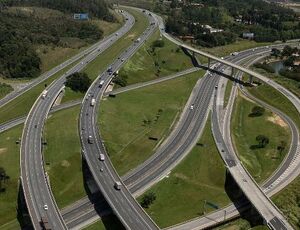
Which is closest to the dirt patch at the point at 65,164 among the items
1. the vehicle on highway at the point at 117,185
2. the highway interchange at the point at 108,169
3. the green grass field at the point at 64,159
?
the green grass field at the point at 64,159

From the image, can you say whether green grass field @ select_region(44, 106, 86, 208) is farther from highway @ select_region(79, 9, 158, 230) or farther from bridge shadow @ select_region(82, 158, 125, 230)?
highway @ select_region(79, 9, 158, 230)

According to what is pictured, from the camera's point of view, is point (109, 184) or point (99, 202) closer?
point (109, 184)

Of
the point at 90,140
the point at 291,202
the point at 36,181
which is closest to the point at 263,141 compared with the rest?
the point at 291,202

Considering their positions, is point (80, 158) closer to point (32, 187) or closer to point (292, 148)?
point (32, 187)

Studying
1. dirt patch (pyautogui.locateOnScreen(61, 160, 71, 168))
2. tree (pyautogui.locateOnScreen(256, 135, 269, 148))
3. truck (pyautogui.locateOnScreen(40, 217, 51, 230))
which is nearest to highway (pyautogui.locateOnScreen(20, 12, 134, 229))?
truck (pyautogui.locateOnScreen(40, 217, 51, 230))

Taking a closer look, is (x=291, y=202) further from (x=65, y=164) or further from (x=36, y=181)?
(x=36, y=181)

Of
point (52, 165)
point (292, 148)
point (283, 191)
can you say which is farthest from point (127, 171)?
point (292, 148)
